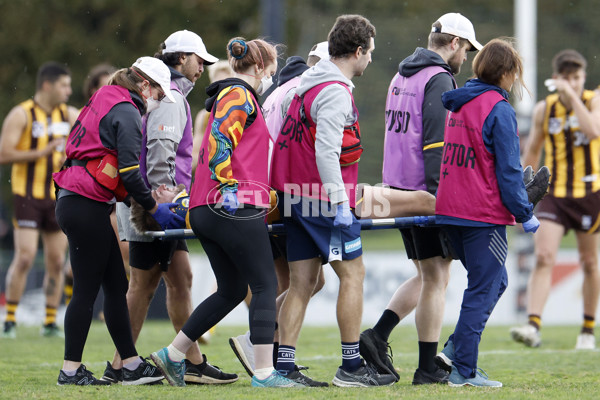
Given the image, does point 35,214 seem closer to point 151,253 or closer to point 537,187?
point 151,253

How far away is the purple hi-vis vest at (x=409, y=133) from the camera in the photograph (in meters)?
5.98

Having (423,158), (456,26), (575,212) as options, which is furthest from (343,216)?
(575,212)

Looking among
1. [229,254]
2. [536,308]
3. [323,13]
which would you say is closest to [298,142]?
[229,254]

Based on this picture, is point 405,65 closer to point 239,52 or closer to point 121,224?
point 239,52

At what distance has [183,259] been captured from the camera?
6277 millimetres

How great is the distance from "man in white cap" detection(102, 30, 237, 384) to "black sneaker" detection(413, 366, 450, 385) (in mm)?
1155

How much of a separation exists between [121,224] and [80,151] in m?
0.70

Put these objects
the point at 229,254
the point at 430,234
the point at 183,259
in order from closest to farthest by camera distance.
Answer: the point at 229,254 < the point at 430,234 < the point at 183,259

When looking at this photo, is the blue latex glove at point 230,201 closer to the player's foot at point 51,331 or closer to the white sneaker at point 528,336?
the white sneaker at point 528,336

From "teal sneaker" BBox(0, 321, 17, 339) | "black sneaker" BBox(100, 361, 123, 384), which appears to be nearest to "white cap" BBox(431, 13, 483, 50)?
A: "black sneaker" BBox(100, 361, 123, 384)

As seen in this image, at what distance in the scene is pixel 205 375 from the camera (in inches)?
237

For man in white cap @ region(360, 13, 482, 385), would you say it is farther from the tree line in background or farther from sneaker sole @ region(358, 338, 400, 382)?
the tree line in background

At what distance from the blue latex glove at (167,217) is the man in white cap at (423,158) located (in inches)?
54.3

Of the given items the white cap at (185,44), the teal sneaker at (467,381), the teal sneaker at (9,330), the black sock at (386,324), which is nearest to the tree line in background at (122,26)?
the teal sneaker at (9,330)
